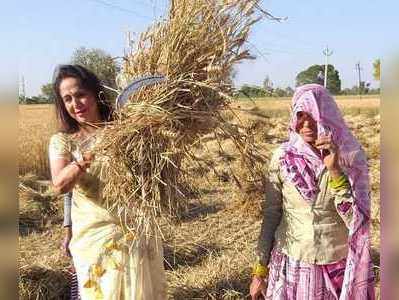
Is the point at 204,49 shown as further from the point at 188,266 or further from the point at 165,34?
the point at 188,266

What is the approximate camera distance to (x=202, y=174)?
1.82 metres

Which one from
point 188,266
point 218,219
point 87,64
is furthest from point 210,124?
point 218,219

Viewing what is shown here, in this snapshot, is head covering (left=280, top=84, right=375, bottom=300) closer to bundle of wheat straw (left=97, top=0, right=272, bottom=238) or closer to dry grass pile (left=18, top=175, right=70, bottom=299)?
bundle of wheat straw (left=97, top=0, right=272, bottom=238)

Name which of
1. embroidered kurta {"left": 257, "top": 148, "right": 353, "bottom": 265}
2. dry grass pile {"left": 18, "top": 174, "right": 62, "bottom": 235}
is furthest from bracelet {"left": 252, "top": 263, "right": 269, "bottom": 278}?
dry grass pile {"left": 18, "top": 174, "right": 62, "bottom": 235}

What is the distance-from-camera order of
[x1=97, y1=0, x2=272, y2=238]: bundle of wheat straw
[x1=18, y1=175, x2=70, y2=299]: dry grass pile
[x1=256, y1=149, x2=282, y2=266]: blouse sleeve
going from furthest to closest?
1. [x1=18, y1=175, x2=70, y2=299]: dry grass pile
2. [x1=256, y1=149, x2=282, y2=266]: blouse sleeve
3. [x1=97, y1=0, x2=272, y2=238]: bundle of wheat straw

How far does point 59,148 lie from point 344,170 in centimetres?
104

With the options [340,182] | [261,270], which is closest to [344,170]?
[340,182]

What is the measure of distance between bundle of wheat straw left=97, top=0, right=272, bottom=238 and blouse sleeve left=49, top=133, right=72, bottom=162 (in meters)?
0.22

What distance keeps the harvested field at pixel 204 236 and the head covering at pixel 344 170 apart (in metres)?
0.18

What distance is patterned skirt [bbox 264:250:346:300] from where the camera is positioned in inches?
72.6

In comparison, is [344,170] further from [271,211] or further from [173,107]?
[173,107]

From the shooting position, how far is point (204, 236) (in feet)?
16.6

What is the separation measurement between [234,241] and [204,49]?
130 inches
